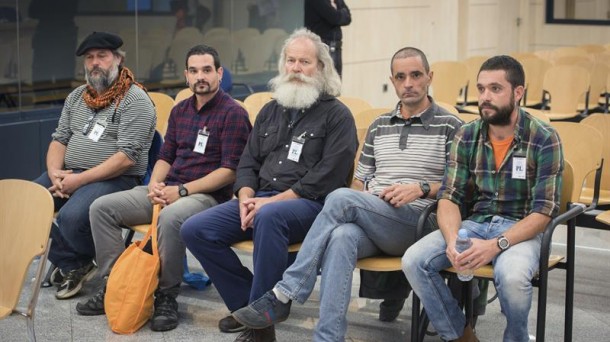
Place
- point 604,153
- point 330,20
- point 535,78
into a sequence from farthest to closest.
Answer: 1. point 535,78
2. point 330,20
3. point 604,153

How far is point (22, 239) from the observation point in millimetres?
3959

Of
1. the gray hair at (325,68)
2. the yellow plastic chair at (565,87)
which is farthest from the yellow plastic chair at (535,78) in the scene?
the gray hair at (325,68)

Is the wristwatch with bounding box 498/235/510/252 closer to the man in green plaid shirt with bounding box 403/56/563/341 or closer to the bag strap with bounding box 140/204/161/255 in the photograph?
the man in green plaid shirt with bounding box 403/56/563/341


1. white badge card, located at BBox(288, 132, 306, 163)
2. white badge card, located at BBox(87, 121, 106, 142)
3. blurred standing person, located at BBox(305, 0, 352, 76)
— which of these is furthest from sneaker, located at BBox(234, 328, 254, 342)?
blurred standing person, located at BBox(305, 0, 352, 76)

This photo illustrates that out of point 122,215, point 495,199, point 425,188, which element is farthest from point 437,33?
point 495,199

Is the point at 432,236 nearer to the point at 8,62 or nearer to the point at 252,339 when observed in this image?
the point at 252,339

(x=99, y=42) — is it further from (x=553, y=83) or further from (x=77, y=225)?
(x=553, y=83)

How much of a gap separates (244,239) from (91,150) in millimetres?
1214

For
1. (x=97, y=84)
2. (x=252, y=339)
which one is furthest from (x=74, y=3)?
(x=252, y=339)

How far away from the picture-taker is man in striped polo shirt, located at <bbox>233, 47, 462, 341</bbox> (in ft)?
13.6

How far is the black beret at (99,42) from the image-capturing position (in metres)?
5.43

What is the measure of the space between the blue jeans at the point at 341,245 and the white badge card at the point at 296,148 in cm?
45

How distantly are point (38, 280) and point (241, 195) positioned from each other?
3.81ft

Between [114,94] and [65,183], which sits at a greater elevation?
[114,94]
